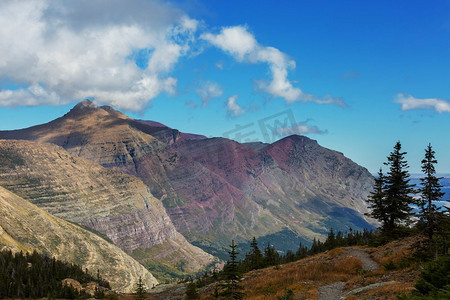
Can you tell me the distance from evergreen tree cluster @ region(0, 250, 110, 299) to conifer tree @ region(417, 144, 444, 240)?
132785 millimetres

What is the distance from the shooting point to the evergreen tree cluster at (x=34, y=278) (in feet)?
459

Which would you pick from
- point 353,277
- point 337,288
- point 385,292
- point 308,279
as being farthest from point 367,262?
point 385,292

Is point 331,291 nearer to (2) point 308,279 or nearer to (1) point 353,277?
(1) point 353,277

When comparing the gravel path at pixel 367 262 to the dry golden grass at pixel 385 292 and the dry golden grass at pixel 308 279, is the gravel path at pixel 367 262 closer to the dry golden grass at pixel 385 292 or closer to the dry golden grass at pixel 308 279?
the dry golden grass at pixel 308 279

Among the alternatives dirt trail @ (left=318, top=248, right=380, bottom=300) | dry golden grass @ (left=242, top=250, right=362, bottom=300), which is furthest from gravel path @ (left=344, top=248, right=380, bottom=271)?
dry golden grass @ (left=242, top=250, right=362, bottom=300)

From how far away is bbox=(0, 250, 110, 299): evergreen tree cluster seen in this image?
140m

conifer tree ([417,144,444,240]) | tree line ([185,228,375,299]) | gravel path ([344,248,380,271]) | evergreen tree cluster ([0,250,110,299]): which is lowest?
evergreen tree cluster ([0,250,110,299])

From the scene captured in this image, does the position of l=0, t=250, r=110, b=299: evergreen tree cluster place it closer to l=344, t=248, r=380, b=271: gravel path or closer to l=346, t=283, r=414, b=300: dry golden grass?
l=344, t=248, r=380, b=271: gravel path

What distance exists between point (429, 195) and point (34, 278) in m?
176

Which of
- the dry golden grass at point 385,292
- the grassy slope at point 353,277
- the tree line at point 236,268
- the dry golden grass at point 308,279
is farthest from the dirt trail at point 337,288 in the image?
the tree line at point 236,268

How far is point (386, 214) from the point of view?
5694cm

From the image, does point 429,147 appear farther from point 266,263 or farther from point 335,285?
point 266,263

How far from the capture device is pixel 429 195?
38.0 meters

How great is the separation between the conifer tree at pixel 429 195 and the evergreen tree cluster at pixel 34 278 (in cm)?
13279
